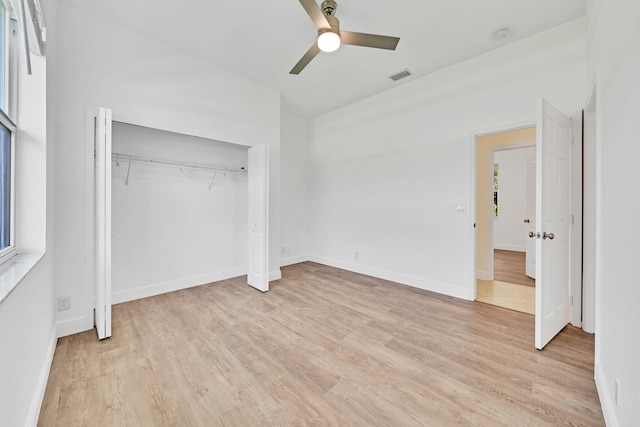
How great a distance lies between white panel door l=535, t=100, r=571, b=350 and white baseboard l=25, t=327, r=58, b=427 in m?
3.41

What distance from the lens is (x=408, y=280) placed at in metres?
3.81

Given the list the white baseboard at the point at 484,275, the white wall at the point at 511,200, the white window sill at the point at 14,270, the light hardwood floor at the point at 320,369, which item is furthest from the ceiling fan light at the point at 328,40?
the white wall at the point at 511,200

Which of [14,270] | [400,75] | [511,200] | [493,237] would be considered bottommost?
[493,237]

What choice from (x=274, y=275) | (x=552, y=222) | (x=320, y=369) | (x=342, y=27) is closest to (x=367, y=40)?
(x=342, y=27)

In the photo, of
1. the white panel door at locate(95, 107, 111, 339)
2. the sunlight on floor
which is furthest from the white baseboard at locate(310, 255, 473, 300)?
the white panel door at locate(95, 107, 111, 339)

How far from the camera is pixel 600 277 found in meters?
1.67

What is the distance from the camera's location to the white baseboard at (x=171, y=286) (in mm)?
3074

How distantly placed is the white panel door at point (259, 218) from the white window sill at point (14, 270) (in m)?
2.12

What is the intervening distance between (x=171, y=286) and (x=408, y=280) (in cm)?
336

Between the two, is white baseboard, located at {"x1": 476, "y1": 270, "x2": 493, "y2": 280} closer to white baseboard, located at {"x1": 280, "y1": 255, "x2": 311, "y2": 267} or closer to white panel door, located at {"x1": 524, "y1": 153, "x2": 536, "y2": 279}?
white panel door, located at {"x1": 524, "y1": 153, "x2": 536, "y2": 279}

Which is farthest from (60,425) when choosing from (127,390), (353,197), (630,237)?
(353,197)

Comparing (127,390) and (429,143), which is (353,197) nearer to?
(429,143)

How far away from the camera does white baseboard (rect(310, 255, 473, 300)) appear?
3296mm

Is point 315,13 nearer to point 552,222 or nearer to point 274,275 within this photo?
point 552,222
